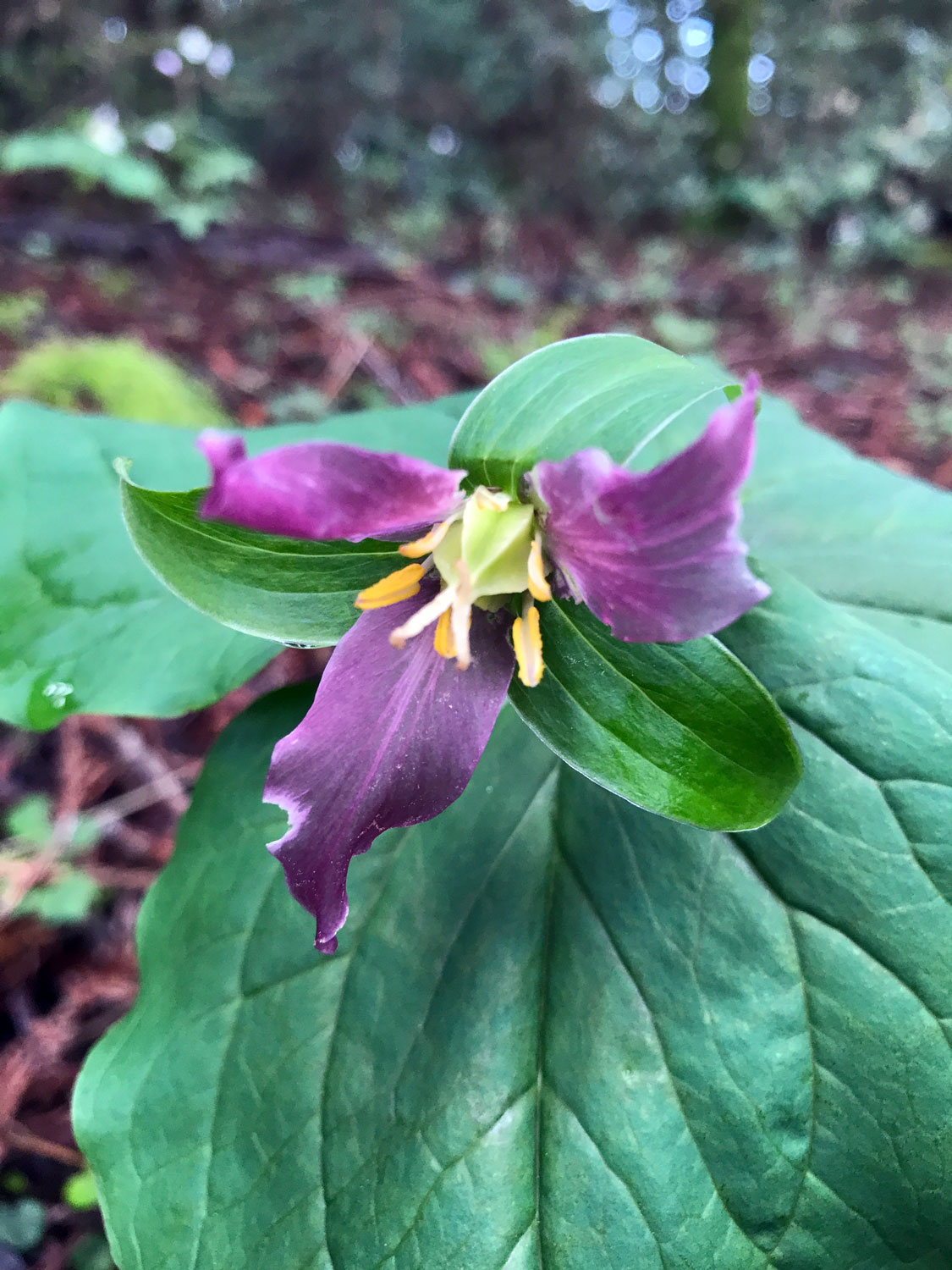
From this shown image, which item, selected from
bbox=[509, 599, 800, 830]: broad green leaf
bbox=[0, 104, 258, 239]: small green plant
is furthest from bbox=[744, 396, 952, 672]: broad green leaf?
bbox=[0, 104, 258, 239]: small green plant

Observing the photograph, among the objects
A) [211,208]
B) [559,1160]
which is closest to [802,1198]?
[559,1160]

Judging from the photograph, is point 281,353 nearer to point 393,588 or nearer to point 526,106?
point 393,588

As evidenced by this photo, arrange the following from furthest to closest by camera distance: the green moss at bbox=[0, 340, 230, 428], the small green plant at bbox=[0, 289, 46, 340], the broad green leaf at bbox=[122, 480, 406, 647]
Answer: the small green plant at bbox=[0, 289, 46, 340] → the green moss at bbox=[0, 340, 230, 428] → the broad green leaf at bbox=[122, 480, 406, 647]

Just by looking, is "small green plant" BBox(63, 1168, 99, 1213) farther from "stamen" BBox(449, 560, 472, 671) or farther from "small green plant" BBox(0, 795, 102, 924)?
"stamen" BBox(449, 560, 472, 671)

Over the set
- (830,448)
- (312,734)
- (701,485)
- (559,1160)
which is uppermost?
(701,485)

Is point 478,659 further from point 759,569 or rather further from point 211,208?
point 211,208

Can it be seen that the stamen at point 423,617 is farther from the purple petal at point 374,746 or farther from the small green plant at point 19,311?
the small green plant at point 19,311
